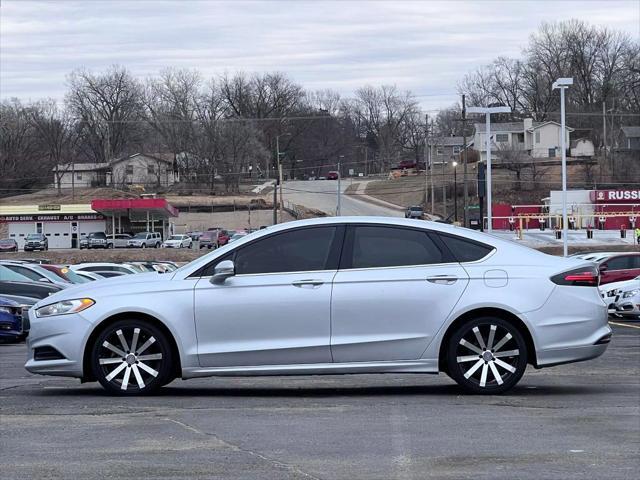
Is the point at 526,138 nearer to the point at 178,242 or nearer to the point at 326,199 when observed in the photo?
the point at 326,199

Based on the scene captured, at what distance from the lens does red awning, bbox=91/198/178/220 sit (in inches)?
3113

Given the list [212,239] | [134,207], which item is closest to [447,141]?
[134,207]

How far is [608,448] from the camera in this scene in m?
6.91

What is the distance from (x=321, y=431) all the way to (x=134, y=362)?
7.95 feet

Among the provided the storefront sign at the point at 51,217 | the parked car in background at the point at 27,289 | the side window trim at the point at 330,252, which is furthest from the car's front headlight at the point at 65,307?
the storefront sign at the point at 51,217

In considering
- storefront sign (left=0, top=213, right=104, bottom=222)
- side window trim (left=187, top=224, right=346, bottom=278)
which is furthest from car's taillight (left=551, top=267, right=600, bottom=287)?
storefront sign (left=0, top=213, right=104, bottom=222)

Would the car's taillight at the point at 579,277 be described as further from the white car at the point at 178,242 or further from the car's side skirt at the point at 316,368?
the white car at the point at 178,242

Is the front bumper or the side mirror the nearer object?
the side mirror

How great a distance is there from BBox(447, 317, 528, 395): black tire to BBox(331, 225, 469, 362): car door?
0.27 meters

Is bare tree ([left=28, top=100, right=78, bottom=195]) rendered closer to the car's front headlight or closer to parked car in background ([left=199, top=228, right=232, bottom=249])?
parked car in background ([left=199, top=228, right=232, bottom=249])

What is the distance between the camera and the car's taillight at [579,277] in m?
9.20

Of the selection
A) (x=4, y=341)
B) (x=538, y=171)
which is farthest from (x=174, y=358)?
(x=538, y=171)

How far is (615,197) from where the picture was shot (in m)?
84.1

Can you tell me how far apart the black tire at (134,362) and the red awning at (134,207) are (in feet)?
231
